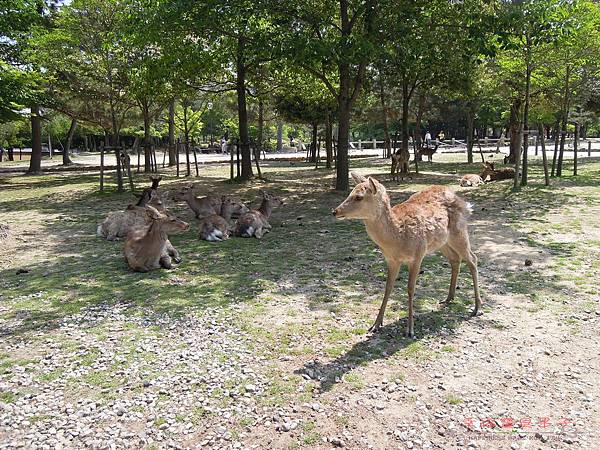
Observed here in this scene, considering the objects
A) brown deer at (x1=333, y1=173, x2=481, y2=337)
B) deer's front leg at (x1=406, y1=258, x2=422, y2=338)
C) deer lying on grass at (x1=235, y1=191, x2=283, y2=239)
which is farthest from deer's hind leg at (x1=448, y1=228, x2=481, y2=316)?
deer lying on grass at (x1=235, y1=191, x2=283, y2=239)

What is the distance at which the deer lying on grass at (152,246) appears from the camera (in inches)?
249

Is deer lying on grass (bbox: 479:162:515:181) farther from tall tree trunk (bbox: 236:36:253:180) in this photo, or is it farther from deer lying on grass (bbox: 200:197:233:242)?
deer lying on grass (bbox: 200:197:233:242)

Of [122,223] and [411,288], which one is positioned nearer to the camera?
[411,288]

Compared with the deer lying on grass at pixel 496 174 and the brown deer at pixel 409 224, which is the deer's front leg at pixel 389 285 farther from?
the deer lying on grass at pixel 496 174

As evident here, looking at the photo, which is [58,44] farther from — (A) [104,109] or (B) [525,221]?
(B) [525,221]

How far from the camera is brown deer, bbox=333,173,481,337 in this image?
3.96 m

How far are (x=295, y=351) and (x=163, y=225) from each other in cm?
310

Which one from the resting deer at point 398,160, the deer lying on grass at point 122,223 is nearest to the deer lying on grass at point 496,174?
the resting deer at point 398,160

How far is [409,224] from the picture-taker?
13.9 ft

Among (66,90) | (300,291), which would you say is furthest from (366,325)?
(66,90)

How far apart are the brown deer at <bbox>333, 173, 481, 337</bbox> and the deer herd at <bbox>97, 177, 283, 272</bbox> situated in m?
3.15

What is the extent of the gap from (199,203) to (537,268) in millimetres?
6413

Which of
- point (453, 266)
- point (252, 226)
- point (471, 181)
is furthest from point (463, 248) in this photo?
point (471, 181)

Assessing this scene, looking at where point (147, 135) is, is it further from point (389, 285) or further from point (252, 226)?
point (389, 285)
